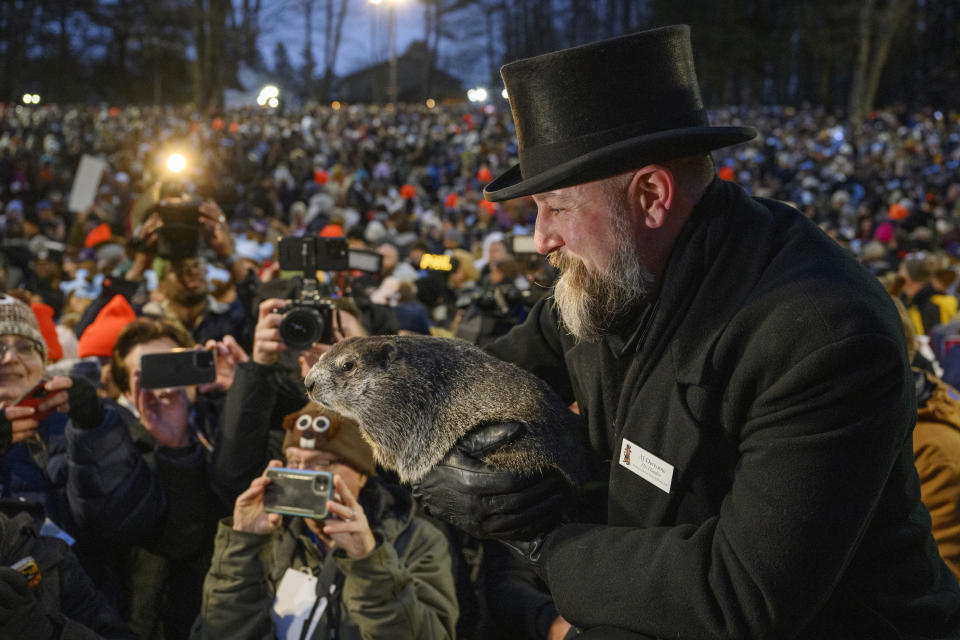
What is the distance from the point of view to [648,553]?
5.34 ft

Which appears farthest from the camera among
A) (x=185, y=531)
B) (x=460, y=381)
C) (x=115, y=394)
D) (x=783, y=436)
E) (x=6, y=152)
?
(x=6, y=152)

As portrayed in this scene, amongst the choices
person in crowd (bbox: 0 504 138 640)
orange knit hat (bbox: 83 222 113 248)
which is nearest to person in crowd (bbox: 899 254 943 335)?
person in crowd (bbox: 0 504 138 640)

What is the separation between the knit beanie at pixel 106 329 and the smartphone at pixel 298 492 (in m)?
2.59

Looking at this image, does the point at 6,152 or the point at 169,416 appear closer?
the point at 169,416

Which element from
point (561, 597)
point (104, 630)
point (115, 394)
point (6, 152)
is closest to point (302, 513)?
point (104, 630)

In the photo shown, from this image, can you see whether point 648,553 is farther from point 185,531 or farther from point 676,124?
point 185,531

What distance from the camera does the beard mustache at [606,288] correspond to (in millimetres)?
1817

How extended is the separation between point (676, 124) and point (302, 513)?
76.2 inches

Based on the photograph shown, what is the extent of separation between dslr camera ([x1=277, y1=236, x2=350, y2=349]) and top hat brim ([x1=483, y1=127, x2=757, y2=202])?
176 cm

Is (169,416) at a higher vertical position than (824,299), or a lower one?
lower

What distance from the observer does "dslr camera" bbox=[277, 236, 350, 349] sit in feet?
10.8

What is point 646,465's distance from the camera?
5.74 feet

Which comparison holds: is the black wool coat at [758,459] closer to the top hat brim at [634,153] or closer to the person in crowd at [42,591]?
the top hat brim at [634,153]

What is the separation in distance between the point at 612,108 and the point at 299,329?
193cm
